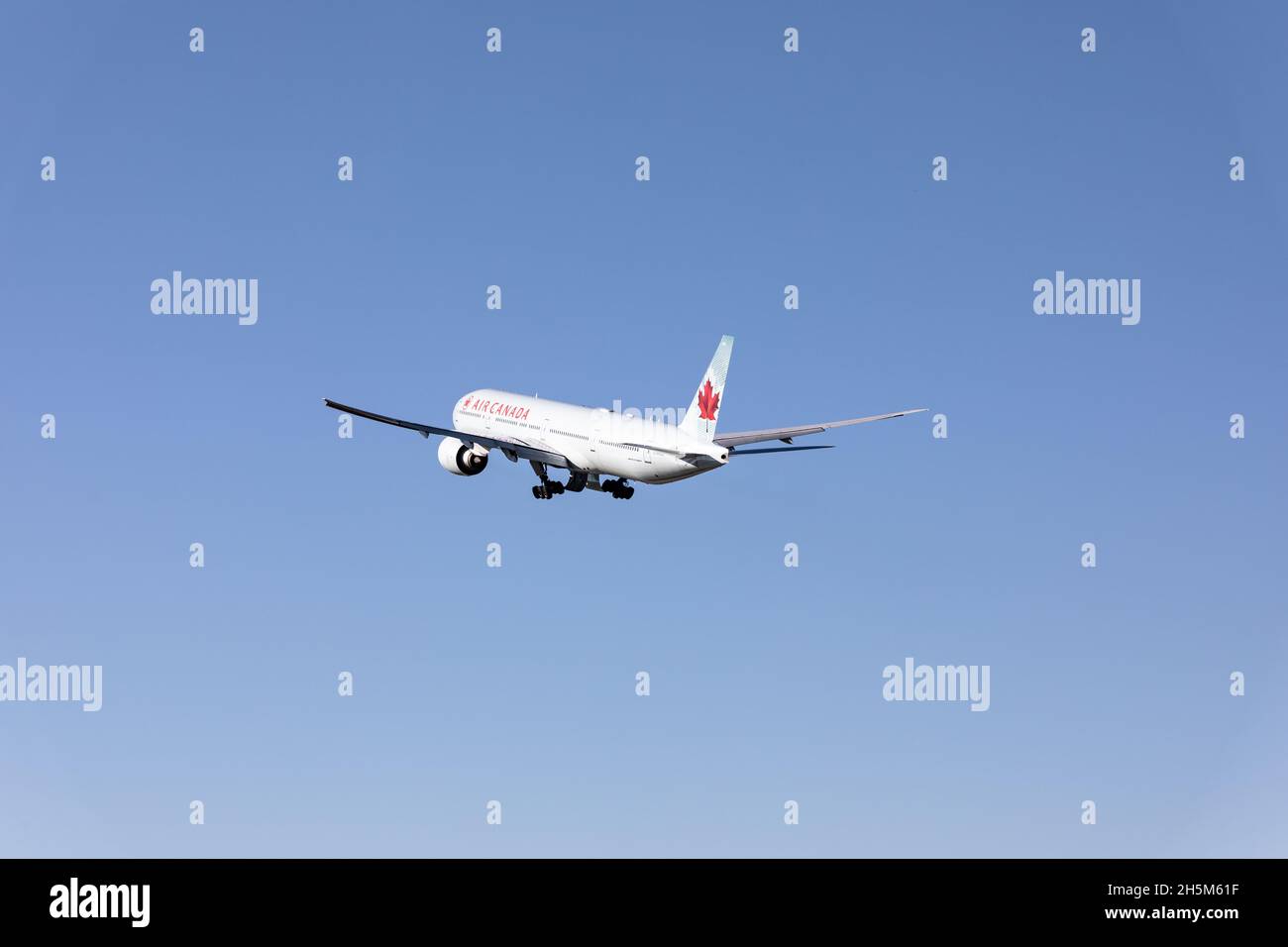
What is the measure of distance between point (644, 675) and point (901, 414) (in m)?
20.9

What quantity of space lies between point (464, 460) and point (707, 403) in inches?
860

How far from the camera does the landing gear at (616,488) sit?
120875 millimetres

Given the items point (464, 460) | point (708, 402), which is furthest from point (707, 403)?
point (464, 460)

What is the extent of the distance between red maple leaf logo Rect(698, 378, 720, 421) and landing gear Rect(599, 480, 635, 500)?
12.0 m

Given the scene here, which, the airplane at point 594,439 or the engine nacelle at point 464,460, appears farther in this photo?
the engine nacelle at point 464,460

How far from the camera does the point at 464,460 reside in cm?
12575

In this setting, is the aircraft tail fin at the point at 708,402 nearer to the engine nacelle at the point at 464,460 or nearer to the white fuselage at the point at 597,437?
the white fuselage at the point at 597,437

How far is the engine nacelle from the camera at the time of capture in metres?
126

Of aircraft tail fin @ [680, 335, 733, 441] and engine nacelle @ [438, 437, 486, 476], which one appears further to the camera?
engine nacelle @ [438, 437, 486, 476]

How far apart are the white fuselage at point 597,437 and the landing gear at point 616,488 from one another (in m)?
2.69

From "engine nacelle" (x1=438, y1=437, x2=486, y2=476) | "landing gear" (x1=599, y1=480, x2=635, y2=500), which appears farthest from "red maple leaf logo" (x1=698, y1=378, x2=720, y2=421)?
"engine nacelle" (x1=438, y1=437, x2=486, y2=476)

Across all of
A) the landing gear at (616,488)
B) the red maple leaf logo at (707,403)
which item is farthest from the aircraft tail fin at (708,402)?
the landing gear at (616,488)

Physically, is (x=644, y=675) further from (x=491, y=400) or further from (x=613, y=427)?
(x=491, y=400)

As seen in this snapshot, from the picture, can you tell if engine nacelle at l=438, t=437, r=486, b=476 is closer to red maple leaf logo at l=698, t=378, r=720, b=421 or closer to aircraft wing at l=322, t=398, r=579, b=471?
aircraft wing at l=322, t=398, r=579, b=471
